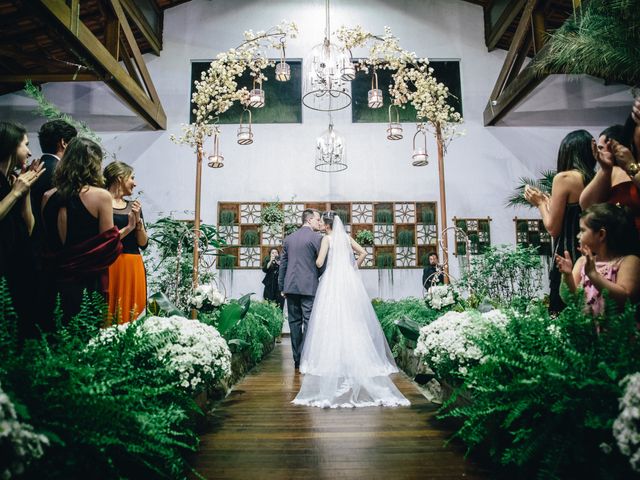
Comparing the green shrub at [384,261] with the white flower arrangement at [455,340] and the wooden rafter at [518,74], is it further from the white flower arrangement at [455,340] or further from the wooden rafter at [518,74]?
the white flower arrangement at [455,340]

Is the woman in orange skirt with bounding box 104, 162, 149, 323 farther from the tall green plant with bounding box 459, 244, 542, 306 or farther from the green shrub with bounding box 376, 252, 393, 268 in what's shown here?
the green shrub with bounding box 376, 252, 393, 268

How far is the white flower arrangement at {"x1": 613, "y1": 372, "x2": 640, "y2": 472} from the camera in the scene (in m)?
1.05

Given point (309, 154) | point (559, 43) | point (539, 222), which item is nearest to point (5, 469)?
point (559, 43)

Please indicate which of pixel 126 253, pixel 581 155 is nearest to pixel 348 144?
pixel 126 253

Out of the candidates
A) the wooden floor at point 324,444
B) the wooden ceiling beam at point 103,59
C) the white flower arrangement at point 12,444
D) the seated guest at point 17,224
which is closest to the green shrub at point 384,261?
the wooden ceiling beam at point 103,59

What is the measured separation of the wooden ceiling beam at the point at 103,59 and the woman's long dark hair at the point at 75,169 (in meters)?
4.02

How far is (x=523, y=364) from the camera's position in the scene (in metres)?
1.54

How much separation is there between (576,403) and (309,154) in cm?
868

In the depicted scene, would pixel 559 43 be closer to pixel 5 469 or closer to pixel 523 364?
pixel 523 364

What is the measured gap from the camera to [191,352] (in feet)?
6.95

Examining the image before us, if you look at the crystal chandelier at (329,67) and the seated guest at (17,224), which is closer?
the seated guest at (17,224)

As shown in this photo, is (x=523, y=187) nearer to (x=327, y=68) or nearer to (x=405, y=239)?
(x=405, y=239)

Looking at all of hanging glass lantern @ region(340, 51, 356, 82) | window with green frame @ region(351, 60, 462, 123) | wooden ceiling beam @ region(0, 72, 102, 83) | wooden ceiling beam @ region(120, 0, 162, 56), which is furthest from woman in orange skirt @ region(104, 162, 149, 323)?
window with green frame @ region(351, 60, 462, 123)

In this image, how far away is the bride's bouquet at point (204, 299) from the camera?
324 cm
